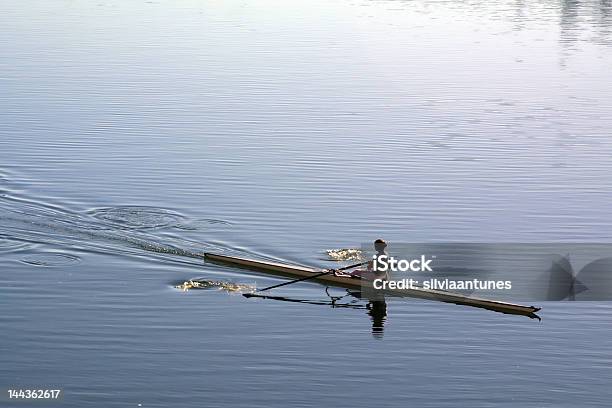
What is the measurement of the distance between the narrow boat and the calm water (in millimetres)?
476

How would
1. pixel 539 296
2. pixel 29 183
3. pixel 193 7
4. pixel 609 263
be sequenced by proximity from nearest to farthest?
1. pixel 539 296
2. pixel 609 263
3. pixel 29 183
4. pixel 193 7

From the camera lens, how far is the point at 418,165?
54125 mm

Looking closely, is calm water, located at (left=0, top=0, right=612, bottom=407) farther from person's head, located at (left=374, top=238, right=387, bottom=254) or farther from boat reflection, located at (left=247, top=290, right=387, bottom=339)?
person's head, located at (left=374, top=238, right=387, bottom=254)

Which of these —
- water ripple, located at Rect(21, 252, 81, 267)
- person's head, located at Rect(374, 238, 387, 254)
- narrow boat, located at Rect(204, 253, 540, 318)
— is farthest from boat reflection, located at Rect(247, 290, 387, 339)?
water ripple, located at Rect(21, 252, 81, 267)

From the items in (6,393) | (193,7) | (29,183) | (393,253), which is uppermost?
(193,7)

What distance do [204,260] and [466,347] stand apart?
9.77 meters

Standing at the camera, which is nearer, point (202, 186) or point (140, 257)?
point (140, 257)

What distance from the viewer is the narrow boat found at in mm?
34688

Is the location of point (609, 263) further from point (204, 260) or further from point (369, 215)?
point (204, 260)

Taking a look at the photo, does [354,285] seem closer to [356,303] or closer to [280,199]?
[356,303]

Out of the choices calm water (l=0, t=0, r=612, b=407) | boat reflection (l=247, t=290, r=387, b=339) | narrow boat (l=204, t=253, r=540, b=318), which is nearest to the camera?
calm water (l=0, t=0, r=612, b=407)

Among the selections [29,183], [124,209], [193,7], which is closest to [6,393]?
[124,209]

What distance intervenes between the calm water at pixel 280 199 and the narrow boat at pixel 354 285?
48 cm

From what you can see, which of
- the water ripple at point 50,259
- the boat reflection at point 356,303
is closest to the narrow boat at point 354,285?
the boat reflection at point 356,303
